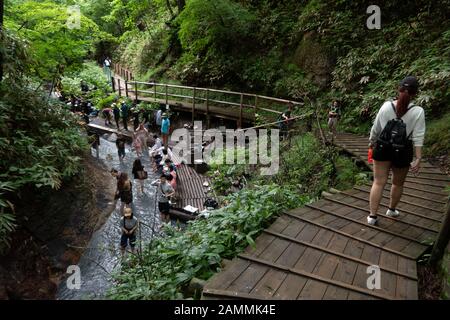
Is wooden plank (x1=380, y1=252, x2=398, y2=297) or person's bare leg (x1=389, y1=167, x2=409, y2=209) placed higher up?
person's bare leg (x1=389, y1=167, x2=409, y2=209)

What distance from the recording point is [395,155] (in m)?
3.67

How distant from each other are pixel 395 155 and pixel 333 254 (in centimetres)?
135

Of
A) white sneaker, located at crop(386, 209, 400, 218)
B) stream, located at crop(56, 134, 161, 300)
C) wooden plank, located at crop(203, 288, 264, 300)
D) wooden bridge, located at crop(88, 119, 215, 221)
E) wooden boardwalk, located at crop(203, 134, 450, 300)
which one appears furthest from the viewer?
wooden bridge, located at crop(88, 119, 215, 221)

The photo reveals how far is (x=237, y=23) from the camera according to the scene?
16.3 meters

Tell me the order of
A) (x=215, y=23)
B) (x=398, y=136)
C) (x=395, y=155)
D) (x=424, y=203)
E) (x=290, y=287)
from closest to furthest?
(x=290, y=287) < (x=398, y=136) < (x=395, y=155) < (x=424, y=203) < (x=215, y=23)

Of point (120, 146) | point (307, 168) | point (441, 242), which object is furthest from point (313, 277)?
point (120, 146)

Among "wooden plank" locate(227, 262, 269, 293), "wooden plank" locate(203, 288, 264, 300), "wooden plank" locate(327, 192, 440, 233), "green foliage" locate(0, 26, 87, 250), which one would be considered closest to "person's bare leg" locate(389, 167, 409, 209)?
"wooden plank" locate(327, 192, 440, 233)

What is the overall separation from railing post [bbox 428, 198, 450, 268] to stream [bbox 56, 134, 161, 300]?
11.6 feet

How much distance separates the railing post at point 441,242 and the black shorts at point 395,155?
2.42 ft

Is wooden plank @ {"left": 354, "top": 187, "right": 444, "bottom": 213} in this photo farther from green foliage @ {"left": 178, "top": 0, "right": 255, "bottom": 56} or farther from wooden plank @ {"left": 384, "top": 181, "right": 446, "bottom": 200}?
green foliage @ {"left": 178, "top": 0, "right": 255, "bottom": 56}

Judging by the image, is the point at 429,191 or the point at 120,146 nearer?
the point at 429,191

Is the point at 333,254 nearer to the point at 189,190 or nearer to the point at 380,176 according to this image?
the point at 380,176

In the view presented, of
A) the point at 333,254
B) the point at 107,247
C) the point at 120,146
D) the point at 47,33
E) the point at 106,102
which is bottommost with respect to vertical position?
the point at 107,247

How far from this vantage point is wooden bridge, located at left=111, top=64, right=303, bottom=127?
46.2 feet
